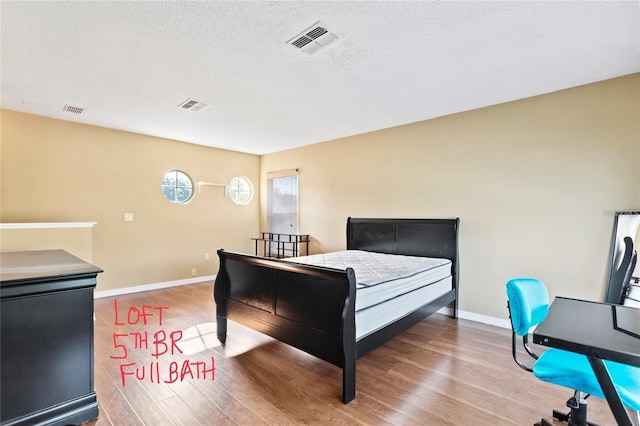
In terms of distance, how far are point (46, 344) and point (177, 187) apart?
4035mm

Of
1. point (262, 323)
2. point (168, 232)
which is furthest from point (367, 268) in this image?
point (168, 232)

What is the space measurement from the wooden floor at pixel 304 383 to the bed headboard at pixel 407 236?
Answer: 3.29ft

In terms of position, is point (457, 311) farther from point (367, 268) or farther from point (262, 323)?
point (262, 323)

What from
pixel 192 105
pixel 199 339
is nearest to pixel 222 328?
pixel 199 339

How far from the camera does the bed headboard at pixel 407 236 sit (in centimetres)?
374

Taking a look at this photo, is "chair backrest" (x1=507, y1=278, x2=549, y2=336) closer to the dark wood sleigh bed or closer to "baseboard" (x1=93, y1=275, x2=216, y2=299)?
the dark wood sleigh bed

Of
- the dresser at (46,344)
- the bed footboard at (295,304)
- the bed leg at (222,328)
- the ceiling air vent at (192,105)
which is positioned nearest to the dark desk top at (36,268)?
the dresser at (46,344)

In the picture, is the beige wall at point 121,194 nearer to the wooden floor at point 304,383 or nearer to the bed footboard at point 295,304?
the wooden floor at point 304,383

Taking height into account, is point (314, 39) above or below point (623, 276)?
above

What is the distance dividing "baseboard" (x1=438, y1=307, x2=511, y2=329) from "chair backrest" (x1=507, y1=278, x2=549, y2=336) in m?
1.71

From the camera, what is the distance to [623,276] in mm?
2600

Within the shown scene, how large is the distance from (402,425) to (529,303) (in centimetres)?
108

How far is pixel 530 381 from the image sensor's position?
2295 millimetres

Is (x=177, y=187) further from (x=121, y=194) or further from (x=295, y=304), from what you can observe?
(x=295, y=304)
